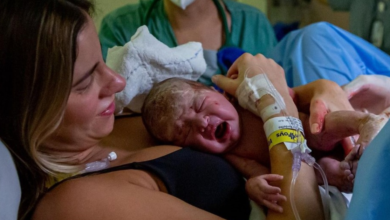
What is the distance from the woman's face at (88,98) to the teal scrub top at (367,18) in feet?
4.39

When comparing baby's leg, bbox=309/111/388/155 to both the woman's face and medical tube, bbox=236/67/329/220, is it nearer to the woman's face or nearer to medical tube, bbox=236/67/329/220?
medical tube, bbox=236/67/329/220

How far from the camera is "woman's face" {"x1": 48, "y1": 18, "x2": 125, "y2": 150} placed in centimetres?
94

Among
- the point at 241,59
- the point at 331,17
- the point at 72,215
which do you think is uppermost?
the point at 241,59

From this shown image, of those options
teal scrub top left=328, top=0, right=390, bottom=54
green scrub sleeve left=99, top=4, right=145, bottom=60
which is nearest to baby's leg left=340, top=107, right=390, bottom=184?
teal scrub top left=328, top=0, right=390, bottom=54

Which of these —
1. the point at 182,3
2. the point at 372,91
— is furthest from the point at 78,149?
the point at 182,3

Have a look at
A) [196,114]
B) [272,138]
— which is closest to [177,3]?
[196,114]

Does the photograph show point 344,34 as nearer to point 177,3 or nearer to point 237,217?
point 177,3

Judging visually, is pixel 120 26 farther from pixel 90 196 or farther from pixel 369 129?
→ pixel 369 129

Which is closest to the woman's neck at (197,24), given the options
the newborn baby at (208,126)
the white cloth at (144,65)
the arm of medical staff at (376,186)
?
the white cloth at (144,65)

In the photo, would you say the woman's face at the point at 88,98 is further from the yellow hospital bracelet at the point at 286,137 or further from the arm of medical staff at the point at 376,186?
the arm of medical staff at the point at 376,186

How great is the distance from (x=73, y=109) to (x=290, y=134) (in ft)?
1.68

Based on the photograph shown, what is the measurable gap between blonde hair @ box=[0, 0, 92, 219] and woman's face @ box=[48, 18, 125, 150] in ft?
0.12

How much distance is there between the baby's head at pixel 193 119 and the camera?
116 cm

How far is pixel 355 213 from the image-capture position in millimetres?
629
